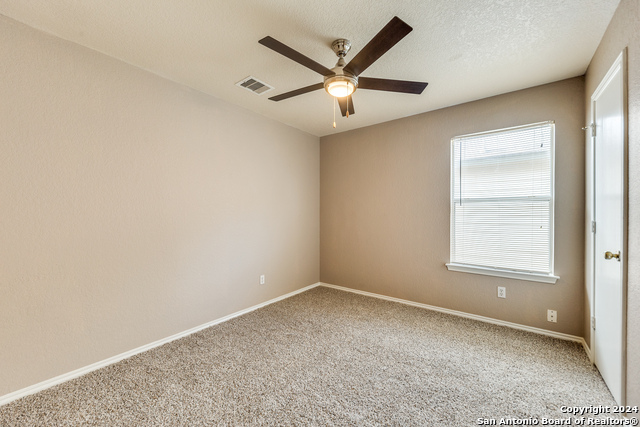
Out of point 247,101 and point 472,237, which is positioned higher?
point 247,101

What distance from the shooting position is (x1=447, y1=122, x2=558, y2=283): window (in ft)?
9.10

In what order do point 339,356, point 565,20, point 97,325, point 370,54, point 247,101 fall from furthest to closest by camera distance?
point 247,101 < point 339,356 < point 97,325 < point 565,20 < point 370,54

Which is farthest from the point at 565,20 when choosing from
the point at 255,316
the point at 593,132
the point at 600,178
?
the point at 255,316

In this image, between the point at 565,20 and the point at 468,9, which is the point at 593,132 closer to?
the point at 565,20

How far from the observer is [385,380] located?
2.03m

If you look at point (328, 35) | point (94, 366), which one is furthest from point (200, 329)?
point (328, 35)

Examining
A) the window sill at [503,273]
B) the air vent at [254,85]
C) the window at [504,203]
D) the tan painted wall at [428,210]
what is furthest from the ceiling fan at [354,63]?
the window sill at [503,273]

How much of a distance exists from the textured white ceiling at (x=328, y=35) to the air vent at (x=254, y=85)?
0.07 m

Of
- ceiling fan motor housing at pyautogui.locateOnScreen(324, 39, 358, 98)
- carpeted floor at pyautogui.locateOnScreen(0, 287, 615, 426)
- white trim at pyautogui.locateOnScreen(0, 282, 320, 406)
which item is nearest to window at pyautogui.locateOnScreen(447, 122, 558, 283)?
carpeted floor at pyautogui.locateOnScreen(0, 287, 615, 426)

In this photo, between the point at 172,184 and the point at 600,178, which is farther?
the point at 172,184

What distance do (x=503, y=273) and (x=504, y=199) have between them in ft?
2.65

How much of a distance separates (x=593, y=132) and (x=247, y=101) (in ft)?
10.8

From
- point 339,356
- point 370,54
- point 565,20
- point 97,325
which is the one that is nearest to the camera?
point 370,54

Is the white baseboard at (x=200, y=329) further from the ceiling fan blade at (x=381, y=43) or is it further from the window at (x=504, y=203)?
the ceiling fan blade at (x=381, y=43)
